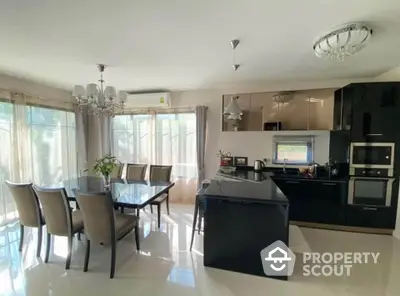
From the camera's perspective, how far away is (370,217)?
11.3 ft

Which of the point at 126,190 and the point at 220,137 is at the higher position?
the point at 220,137

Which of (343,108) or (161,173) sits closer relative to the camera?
(343,108)

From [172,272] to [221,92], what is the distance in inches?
136

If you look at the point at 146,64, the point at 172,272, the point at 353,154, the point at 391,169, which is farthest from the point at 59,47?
the point at 391,169

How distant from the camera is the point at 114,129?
17.6ft

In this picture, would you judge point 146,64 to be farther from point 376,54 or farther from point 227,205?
point 376,54

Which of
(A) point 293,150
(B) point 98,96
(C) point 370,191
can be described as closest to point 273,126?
(A) point 293,150

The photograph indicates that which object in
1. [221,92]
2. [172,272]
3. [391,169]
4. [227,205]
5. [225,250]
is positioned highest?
[221,92]

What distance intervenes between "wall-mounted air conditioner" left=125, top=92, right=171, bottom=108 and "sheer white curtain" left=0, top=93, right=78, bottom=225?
58.9 inches

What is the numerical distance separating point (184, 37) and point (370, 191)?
348 centimetres

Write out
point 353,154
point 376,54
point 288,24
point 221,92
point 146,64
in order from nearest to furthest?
point 288,24, point 376,54, point 146,64, point 353,154, point 221,92

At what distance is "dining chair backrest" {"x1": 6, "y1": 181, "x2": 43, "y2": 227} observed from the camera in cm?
267

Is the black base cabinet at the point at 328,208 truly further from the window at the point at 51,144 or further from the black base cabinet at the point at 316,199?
the window at the point at 51,144

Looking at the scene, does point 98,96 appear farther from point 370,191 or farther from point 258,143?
point 370,191
